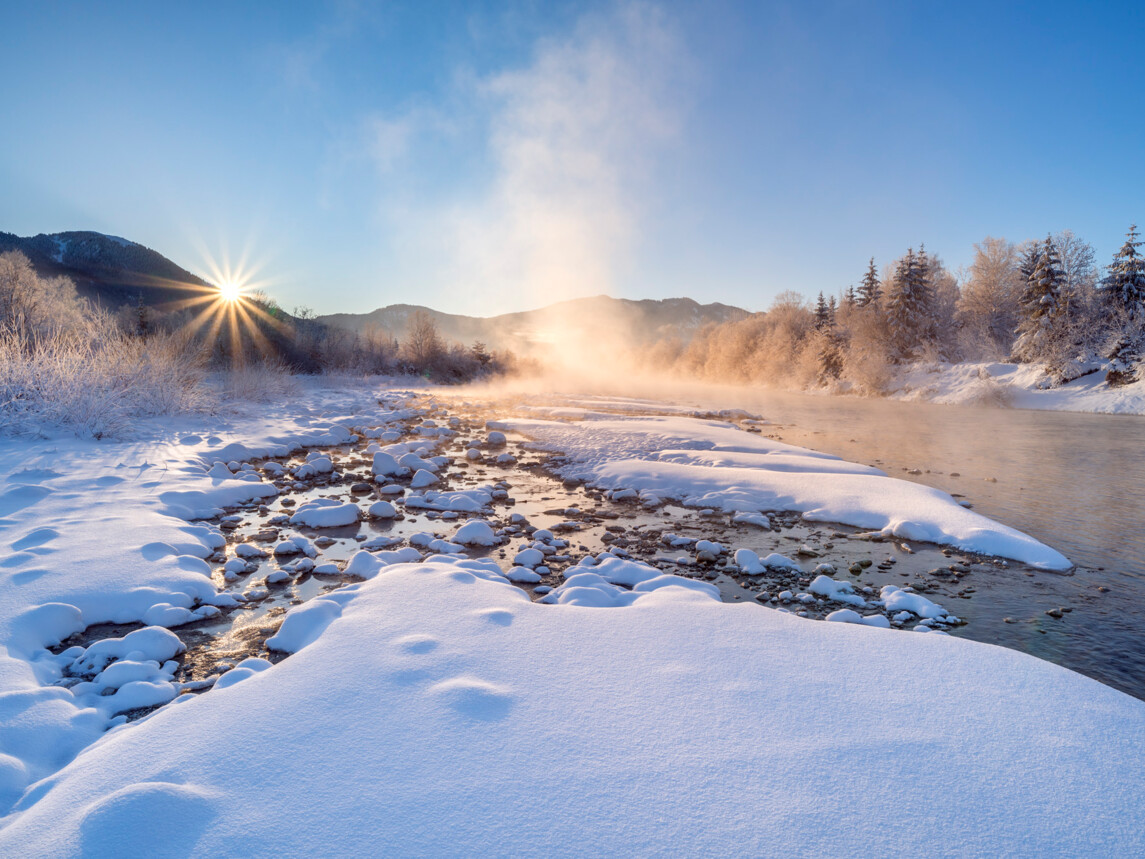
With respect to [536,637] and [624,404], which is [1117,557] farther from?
[624,404]

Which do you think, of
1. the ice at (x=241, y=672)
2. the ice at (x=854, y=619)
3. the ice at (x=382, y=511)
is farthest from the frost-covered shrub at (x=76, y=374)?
the ice at (x=854, y=619)

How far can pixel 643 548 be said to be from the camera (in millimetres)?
6285

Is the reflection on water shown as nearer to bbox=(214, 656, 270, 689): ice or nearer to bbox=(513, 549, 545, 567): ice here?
bbox=(513, 549, 545, 567): ice

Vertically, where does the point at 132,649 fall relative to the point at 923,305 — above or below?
below

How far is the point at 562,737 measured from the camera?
2.18 metres

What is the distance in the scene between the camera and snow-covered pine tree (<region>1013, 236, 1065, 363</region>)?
3094cm

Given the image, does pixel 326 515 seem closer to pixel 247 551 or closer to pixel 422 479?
pixel 247 551

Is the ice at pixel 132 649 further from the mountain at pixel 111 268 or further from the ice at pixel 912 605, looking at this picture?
the mountain at pixel 111 268

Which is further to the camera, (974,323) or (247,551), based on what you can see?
(974,323)

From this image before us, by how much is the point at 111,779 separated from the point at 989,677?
4.16 metres

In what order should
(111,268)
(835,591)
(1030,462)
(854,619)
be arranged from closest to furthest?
(854,619), (835,591), (1030,462), (111,268)

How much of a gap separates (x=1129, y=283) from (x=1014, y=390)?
28.8 feet

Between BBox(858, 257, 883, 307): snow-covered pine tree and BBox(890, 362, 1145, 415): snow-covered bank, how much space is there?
30.4 feet

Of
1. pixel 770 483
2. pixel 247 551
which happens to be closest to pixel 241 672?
pixel 247 551
